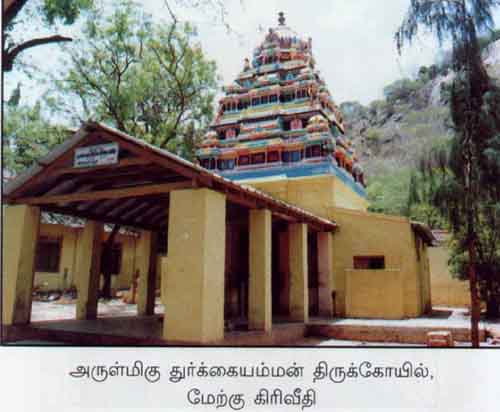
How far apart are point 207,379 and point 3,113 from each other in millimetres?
4198

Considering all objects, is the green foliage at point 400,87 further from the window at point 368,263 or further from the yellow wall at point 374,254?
the window at point 368,263

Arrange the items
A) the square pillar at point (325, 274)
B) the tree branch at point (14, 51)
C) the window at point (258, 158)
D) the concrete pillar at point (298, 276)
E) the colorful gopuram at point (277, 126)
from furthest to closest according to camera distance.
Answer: the window at point (258, 158)
the colorful gopuram at point (277, 126)
the square pillar at point (325, 274)
the concrete pillar at point (298, 276)
the tree branch at point (14, 51)

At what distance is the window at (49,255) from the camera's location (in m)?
15.9

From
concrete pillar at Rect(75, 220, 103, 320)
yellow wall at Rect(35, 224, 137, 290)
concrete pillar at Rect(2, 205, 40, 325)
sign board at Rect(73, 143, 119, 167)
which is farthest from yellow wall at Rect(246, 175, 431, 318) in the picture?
yellow wall at Rect(35, 224, 137, 290)

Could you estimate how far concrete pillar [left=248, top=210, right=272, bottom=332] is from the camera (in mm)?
7055

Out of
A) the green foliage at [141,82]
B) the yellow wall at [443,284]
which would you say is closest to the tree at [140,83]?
the green foliage at [141,82]

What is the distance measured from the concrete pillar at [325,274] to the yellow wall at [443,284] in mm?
5251

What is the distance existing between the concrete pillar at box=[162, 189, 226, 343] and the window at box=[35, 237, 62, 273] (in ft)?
39.5

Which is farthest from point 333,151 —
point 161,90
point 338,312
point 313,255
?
point 161,90

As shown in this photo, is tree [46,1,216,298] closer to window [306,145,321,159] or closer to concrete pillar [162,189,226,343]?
window [306,145,321,159]

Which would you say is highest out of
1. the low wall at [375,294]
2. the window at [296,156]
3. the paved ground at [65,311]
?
the window at [296,156]

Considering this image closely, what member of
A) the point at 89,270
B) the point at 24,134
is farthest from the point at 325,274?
the point at 24,134

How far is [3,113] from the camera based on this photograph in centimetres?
555

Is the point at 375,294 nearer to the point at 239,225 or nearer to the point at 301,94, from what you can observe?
the point at 239,225
